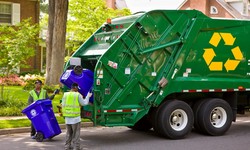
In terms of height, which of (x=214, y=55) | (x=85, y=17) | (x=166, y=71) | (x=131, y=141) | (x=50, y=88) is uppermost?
(x=85, y=17)

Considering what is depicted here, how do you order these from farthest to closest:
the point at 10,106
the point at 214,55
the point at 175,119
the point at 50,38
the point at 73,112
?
1. the point at 50,38
2. the point at 10,106
3. the point at 214,55
4. the point at 175,119
5. the point at 73,112

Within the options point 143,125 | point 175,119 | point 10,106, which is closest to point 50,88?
point 10,106

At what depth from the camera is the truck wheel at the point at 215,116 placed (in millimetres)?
10539

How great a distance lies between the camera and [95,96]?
924 centimetres

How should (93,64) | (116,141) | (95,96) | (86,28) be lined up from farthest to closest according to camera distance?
(86,28) → (93,64) → (116,141) → (95,96)

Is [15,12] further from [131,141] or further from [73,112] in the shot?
[73,112]

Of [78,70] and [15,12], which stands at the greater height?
[15,12]

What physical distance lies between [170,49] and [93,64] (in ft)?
6.05

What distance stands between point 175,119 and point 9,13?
18.6 meters

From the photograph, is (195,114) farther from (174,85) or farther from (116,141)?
(116,141)

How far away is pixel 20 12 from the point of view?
26.8m

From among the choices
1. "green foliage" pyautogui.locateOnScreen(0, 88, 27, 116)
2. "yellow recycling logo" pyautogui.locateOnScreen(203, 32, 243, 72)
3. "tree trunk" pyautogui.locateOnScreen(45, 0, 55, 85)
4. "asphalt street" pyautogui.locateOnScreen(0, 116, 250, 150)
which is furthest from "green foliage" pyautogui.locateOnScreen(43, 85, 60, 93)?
"yellow recycling logo" pyautogui.locateOnScreen(203, 32, 243, 72)

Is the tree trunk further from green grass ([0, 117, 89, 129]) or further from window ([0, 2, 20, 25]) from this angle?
window ([0, 2, 20, 25])

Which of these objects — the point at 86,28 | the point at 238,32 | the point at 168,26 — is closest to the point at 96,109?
the point at 168,26
